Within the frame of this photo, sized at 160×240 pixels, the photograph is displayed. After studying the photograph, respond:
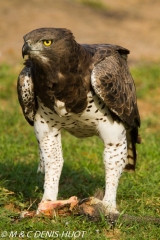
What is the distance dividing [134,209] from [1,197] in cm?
146

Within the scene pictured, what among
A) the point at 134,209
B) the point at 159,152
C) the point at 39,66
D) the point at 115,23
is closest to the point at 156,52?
the point at 115,23

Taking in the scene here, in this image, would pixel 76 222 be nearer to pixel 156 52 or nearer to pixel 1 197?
pixel 1 197

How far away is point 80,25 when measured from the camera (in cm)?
1548

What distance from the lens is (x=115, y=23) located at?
16828 mm

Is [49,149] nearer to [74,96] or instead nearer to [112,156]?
[112,156]

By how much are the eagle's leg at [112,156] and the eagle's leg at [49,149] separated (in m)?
0.52

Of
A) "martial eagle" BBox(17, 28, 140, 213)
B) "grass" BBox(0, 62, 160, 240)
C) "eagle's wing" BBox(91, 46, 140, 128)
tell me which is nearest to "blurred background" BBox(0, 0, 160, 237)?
"grass" BBox(0, 62, 160, 240)

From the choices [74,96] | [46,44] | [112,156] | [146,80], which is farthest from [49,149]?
[146,80]

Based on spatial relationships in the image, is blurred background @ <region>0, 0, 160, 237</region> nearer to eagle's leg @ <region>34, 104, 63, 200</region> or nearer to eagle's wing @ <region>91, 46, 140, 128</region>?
eagle's leg @ <region>34, 104, 63, 200</region>

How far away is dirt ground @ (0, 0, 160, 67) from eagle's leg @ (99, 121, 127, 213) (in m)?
6.91

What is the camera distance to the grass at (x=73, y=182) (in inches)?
221

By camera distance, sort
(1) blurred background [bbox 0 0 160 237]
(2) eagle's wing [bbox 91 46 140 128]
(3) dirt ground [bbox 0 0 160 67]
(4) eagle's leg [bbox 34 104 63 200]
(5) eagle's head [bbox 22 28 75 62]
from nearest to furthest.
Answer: (5) eagle's head [bbox 22 28 75 62]
(2) eagle's wing [bbox 91 46 140 128]
(4) eagle's leg [bbox 34 104 63 200]
(1) blurred background [bbox 0 0 160 237]
(3) dirt ground [bbox 0 0 160 67]

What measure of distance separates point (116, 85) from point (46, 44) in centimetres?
92

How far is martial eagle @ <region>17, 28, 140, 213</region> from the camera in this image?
5.21 metres
